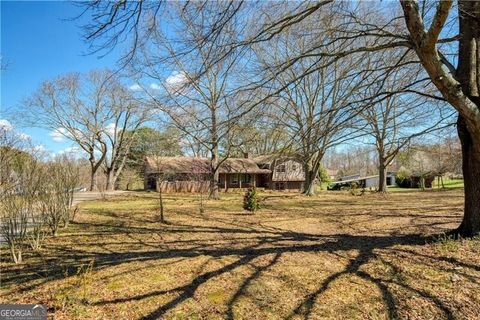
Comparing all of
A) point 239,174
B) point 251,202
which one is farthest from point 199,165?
point 251,202

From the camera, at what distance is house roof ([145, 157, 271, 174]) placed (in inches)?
1171

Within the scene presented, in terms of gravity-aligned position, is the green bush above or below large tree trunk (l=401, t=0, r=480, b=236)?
Answer: below

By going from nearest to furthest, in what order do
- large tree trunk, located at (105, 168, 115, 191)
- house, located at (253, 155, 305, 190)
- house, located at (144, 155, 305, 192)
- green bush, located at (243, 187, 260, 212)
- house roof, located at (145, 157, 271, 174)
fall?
1. green bush, located at (243, 187, 260, 212)
2. house roof, located at (145, 157, 271, 174)
3. house, located at (144, 155, 305, 192)
4. large tree trunk, located at (105, 168, 115, 191)
5. house, located at (253, 155, 305, 190)

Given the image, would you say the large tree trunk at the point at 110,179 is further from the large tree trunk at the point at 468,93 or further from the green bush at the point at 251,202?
the large tree trunk at the point at 468,93

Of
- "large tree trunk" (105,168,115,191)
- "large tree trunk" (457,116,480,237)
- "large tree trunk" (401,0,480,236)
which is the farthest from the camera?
"large tree trunk" (105,168,115,191)

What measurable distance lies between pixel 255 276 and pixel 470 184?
4.29m

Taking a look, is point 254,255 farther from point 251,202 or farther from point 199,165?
point 199,165

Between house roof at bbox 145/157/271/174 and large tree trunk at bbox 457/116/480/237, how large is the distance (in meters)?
24.8

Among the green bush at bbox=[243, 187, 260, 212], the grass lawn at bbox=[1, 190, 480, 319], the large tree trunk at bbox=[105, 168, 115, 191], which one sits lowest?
the grass lawn at bbox=[1, 190, 480, 319]

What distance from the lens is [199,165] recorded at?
3138cm

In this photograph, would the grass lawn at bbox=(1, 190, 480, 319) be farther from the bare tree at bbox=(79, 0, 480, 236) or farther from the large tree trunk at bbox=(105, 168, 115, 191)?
the large tree trunk at bbox=(105, 168, 115, 191)

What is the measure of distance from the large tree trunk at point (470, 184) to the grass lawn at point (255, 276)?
0.44 metres

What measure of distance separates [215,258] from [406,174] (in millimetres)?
36042

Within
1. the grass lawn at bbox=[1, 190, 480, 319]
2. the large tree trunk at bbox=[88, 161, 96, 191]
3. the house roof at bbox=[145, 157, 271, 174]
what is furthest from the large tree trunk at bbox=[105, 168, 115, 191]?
the grass lawn at bbox=[1, 190, 480, 319]
